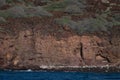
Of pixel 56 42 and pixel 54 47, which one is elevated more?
pixel 56 42

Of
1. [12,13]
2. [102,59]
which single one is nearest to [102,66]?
[102,59]

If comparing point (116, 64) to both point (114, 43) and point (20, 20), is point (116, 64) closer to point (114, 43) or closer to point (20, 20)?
point (114, 43)

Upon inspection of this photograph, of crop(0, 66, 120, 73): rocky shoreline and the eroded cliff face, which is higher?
the eroded cliff face

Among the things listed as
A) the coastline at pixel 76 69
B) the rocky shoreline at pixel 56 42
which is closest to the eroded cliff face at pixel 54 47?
the rocky shoreline at pixel 56 42

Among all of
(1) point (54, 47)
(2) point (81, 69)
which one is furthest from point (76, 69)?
(1) point (54, 47)

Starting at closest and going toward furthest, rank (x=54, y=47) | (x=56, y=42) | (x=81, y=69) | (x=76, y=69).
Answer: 1. (x=81, y=69)
2. (x=76, y=69)
3. (x=54, y=47)
4. (x=56, y=42)

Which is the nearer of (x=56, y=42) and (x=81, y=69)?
(x=81, y=69)

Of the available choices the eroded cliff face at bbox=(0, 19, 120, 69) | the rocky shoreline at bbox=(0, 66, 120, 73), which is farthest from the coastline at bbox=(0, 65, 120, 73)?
the eroded cliff face at bbox=(0, 19, 120, 69)

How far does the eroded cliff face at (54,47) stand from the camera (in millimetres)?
59375

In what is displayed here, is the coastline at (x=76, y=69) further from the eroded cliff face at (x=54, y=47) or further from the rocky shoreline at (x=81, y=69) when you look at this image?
the eroded cliff face at (x=54, y=47)

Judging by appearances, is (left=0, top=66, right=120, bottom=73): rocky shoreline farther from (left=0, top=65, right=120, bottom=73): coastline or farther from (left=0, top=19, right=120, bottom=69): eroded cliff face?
(left=0, top=19, right=120, bottom=69): eroded cliff face

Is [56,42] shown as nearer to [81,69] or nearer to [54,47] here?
[54,47]

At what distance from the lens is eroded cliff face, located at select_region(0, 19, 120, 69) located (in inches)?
2338

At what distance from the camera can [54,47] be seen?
60.5 metres
